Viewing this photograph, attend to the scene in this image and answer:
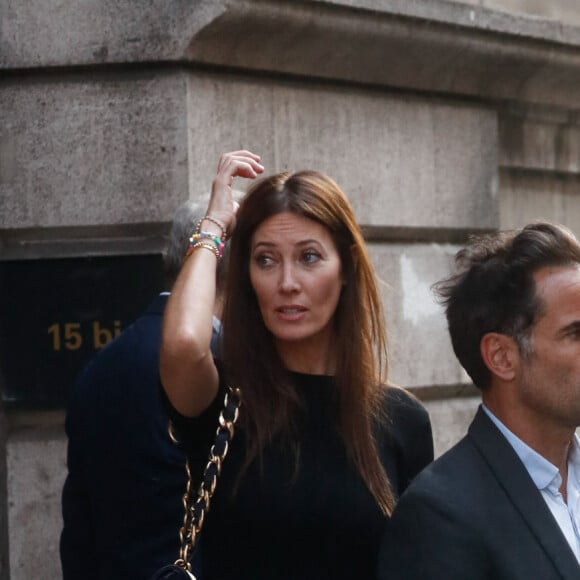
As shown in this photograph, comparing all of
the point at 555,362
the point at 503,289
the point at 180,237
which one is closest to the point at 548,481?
the point at 555,362

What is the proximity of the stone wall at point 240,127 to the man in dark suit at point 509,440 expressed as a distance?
2222mm

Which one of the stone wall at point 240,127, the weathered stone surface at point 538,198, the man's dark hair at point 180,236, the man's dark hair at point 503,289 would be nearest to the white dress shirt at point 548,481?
the man's dark hair at point 503,289

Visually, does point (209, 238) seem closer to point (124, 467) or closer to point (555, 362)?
point (124, 467)

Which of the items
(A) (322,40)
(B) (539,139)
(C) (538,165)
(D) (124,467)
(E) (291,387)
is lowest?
(D) (124,467)

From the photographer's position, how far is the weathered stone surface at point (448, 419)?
19.7ft

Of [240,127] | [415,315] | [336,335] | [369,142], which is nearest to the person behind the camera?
[336,335]

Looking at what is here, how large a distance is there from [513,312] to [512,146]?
3.76 meters

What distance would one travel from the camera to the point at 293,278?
10.9 feet

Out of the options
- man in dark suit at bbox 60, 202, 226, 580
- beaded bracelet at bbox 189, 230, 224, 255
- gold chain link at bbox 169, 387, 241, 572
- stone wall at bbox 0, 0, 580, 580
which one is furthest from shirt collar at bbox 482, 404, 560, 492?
stone wall at bbox 0, 0, 580, 580

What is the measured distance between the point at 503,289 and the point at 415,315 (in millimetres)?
3005

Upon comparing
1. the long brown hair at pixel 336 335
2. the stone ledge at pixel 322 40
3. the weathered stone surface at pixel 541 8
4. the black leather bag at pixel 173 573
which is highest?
the weathered stone surface at pixel 541 8

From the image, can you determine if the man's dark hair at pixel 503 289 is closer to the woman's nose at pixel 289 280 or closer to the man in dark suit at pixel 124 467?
the woman's nose at pixel 289 280

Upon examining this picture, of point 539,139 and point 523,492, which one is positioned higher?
point 539,139

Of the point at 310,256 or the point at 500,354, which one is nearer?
the point at 500,354
